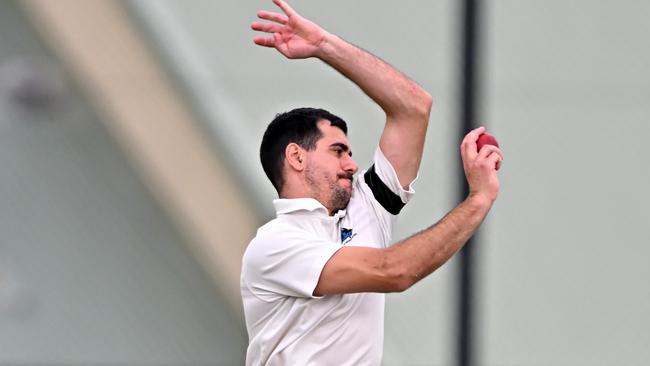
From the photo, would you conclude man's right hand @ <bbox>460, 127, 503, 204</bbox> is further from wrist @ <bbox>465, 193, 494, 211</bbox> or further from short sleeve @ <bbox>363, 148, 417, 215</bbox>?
A: short sleeve @ <bbox>363, 148, 417, 215</bbox>

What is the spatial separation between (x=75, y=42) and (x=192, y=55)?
69 centimetres

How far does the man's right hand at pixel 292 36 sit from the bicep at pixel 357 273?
1.85ft

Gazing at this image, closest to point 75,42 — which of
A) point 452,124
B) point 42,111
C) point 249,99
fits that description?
point 42,111

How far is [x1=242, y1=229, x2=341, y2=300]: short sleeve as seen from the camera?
12.7 ft

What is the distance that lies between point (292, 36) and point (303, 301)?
703mm

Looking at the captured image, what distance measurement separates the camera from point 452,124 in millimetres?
6406

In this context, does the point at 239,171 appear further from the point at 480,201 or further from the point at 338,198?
the point at 480,201

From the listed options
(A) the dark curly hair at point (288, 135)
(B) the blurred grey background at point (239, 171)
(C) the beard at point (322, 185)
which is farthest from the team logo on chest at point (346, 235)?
(B) the blurred grey background at point (239, 171)

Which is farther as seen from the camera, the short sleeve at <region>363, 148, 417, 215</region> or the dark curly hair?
the short sleeve at <region>363, 148, 417, 215</region>

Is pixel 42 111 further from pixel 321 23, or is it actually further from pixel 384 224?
pixel 384 224

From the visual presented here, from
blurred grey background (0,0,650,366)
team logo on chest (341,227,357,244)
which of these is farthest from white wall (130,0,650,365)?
team logo on chest (341,227,357,244)

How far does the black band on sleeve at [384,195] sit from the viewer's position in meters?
4.20

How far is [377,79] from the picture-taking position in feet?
13.5

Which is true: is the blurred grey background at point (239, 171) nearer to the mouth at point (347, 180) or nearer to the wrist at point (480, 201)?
the mouth at point (347, 180)
